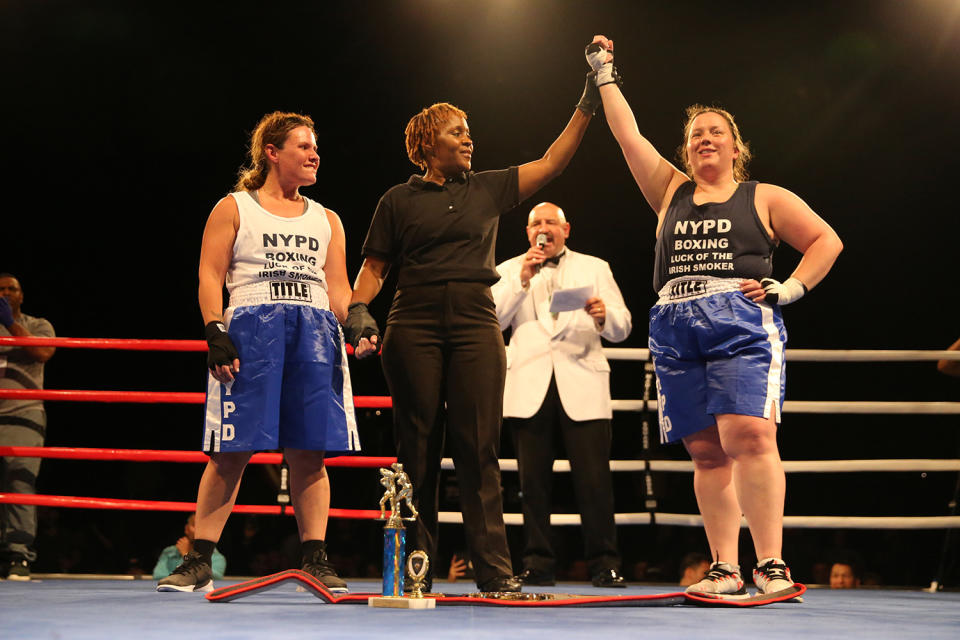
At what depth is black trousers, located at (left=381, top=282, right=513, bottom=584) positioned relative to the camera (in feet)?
8.31

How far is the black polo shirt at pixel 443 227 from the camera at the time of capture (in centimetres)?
Result: 261

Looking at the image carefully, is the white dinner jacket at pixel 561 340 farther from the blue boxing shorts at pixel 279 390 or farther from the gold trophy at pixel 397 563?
the gold trophy at pixel 397 563

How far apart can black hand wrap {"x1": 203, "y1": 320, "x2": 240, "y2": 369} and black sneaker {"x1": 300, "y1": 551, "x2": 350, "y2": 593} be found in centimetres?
57

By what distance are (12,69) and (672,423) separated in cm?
610

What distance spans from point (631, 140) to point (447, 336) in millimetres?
739

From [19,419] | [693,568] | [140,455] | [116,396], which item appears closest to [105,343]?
[116,396]

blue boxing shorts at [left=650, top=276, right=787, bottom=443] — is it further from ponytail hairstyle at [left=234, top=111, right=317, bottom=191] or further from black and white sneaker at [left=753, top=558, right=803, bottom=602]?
ponytail hairstyle at [left=234, top=111, right=317, bottom=191]

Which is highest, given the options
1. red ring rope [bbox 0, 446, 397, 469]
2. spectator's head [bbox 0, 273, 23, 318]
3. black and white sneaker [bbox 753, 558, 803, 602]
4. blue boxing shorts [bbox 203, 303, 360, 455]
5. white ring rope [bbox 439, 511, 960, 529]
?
spectator's head [bbox 0, 273, 23, 318]

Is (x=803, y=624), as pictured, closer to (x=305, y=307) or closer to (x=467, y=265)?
(x=467, y=265)

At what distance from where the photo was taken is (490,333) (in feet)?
8.50

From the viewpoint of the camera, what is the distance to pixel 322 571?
270 cm

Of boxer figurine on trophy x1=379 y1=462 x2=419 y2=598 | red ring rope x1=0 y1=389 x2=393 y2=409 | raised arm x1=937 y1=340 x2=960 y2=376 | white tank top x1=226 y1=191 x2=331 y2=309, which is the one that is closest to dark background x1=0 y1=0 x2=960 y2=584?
raised arm x1=937 y1=340 x2=960 y2=376

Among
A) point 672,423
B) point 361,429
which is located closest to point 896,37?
point 361,429

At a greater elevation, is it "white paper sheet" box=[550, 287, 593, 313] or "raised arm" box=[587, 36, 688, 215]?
"raised arm" box=[587, 36, 688, 215]
